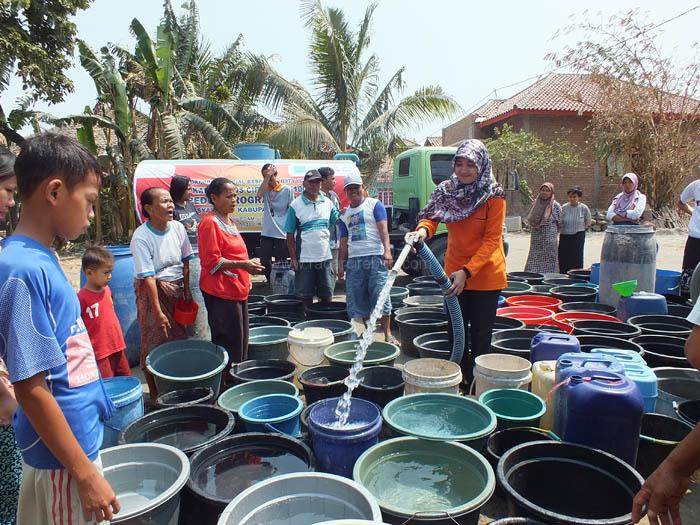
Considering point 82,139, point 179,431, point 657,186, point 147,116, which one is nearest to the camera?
point 179,431

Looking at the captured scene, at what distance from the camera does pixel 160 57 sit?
36.9ft

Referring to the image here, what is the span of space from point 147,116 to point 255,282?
25.5ft

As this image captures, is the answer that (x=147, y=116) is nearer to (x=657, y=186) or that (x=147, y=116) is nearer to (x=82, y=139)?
(x=82, y=139)

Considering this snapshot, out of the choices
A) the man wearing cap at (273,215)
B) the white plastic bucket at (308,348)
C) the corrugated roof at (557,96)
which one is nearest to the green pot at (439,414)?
the white plastic bucket at (308,348)

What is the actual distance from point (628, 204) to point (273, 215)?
4852mm

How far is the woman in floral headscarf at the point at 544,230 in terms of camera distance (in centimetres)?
676

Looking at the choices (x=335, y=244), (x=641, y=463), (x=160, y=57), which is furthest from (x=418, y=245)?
(x=160, y=57)

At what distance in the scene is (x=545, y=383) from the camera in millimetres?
2941

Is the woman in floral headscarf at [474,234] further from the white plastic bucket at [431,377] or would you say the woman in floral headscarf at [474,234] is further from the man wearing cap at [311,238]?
the man wearing cap at [311,238]

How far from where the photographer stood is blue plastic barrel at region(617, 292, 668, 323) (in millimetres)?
4566

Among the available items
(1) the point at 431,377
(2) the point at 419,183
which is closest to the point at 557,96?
(2) the point at 419,183

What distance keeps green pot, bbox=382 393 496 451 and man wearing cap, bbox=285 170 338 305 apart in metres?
2.53

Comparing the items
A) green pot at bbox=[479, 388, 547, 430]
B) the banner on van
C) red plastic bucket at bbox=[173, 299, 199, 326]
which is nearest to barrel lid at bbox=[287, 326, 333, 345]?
red plastic bucket at bbox=[173, 299, 199, 326]

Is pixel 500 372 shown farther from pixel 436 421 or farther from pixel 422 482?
pixel 422 482
